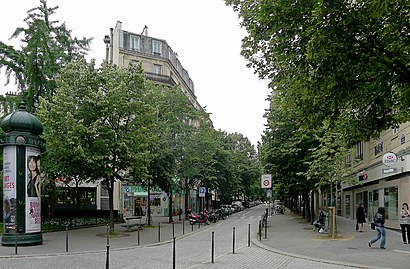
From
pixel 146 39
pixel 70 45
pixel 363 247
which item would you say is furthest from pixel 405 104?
pixel 146 39

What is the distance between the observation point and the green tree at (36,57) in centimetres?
3048

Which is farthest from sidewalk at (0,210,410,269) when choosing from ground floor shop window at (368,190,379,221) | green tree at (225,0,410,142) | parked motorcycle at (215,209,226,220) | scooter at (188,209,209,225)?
parked motorcycle at (215,209,226,220)

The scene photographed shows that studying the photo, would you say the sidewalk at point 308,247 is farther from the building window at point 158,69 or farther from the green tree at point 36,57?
the building window at point 158,69

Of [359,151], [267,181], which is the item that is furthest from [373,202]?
[267,181]

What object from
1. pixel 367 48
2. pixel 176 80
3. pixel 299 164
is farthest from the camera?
pixel 176 80

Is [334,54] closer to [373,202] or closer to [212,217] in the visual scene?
[373,202]

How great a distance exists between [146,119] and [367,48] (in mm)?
17491

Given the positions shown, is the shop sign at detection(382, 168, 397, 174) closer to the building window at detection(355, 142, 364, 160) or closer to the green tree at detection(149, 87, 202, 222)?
the building window at detection(355, 142, 364, 160)

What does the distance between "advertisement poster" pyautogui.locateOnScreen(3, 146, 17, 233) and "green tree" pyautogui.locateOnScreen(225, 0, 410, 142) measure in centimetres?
1251

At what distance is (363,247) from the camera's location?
742 inches

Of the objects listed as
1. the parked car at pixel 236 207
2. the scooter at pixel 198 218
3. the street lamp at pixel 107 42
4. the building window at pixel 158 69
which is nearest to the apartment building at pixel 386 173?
the scooter at pixel 198 218

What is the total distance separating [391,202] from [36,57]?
23.2 meters

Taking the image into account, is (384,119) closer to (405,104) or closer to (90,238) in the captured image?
(405,104)

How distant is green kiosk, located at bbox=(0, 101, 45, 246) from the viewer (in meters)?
20.0
